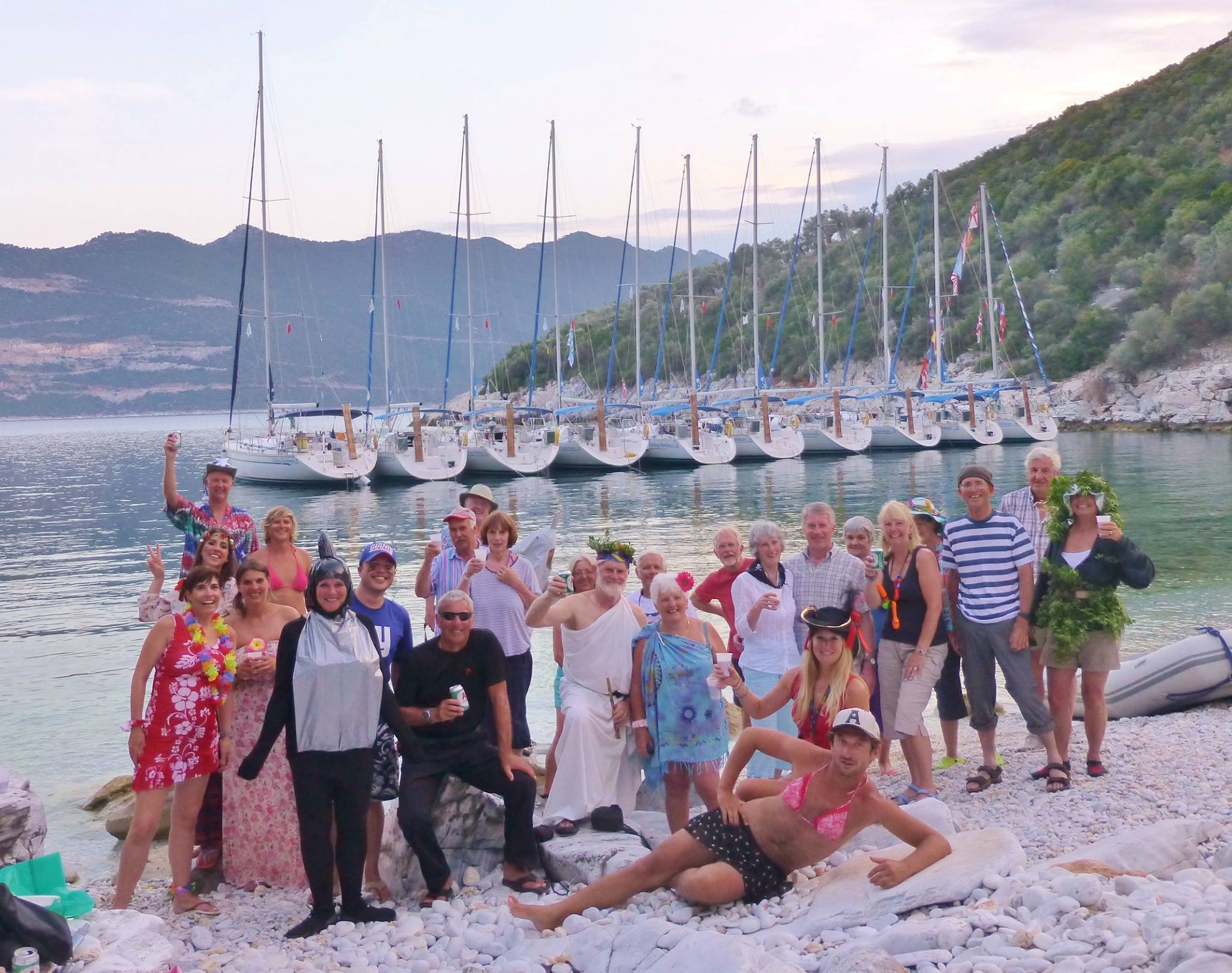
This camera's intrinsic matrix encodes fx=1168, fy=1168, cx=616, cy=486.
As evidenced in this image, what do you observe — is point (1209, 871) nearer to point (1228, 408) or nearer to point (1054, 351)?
point (1228, 408)

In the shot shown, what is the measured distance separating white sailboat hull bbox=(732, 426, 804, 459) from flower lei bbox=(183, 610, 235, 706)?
48.8 meters

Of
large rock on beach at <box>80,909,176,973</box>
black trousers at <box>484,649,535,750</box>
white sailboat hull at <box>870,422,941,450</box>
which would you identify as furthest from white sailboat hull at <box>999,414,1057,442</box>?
large rock on beach at <box>80,909,176,973</box>

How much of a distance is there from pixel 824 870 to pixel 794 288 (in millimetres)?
90648

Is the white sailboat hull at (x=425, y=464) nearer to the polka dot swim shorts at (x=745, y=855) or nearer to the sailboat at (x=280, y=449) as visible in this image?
the sailboat at (x=280, y=449)

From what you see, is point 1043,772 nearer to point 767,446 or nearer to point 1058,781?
point 1058,781

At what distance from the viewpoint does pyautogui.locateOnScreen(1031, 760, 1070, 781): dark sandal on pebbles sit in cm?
709

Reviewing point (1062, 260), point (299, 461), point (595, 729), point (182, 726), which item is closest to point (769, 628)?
point (595, 729)

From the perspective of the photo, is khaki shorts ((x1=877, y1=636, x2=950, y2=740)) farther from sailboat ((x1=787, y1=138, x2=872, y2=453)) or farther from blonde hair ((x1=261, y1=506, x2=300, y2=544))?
sailboat ((x1=787, y1=138, x2=872, y2=453))

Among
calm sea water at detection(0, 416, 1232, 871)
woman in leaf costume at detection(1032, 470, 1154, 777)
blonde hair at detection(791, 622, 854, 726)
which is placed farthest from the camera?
calm sea water at detection(0, 416, 1232, 871)

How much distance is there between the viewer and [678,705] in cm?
627

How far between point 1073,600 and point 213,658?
4808mm

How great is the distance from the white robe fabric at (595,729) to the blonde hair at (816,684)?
1086 mm

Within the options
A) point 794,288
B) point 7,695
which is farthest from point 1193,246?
point 7,695

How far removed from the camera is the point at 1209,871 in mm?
4738
